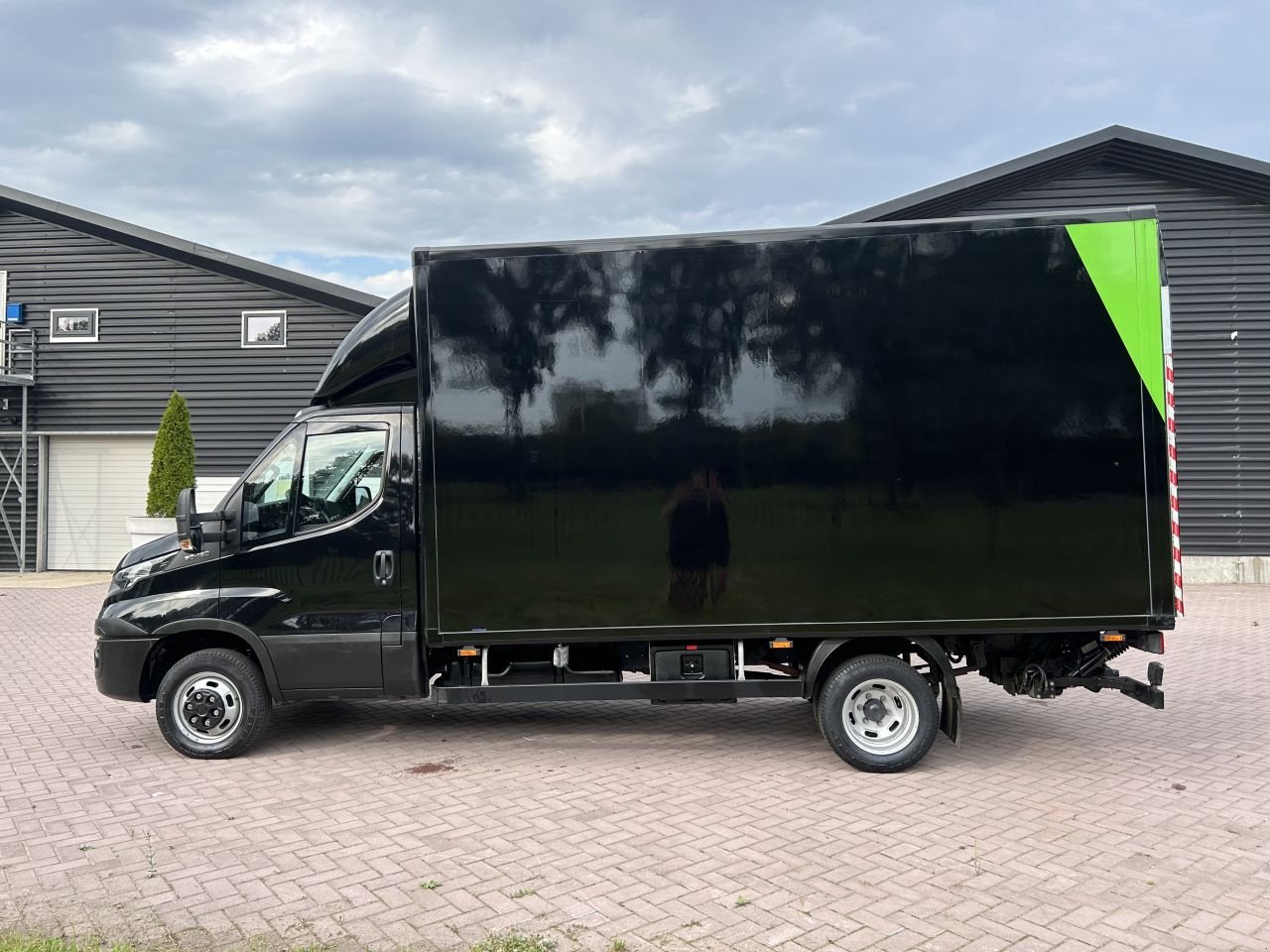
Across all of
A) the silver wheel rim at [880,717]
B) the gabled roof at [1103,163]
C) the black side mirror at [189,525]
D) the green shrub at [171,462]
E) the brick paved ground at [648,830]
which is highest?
the gabled roof at [1103,163]

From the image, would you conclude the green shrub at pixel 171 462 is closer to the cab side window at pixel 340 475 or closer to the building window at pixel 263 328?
the building window at pixel 263 328

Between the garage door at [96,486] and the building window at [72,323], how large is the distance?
195 cm

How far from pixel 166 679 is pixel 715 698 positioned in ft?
11.6

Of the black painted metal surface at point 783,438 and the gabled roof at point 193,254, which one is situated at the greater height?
the gabled roof at point 193,254

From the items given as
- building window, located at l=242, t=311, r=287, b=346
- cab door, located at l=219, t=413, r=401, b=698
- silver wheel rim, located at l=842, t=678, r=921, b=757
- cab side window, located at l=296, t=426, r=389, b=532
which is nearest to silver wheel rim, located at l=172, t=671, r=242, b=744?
cab door, located at l=219, t=413, r=401, b=698

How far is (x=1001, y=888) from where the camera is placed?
407cm

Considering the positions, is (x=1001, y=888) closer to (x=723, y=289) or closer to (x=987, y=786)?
(x=987, y=786)

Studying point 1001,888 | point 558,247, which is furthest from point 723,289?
point 1001,888

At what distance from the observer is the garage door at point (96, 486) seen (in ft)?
59.1

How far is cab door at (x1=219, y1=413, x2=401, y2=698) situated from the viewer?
19.3 ft

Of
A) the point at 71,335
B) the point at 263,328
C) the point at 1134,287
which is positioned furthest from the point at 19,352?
the point at 1134,287

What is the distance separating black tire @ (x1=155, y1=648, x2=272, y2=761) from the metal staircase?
14.5m

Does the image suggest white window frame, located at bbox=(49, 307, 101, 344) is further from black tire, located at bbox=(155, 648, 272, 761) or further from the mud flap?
the mud flap

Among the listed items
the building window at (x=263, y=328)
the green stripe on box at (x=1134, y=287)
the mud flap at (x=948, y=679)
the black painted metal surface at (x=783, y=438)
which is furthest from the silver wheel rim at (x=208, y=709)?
the building window at (x=263, y=328)
